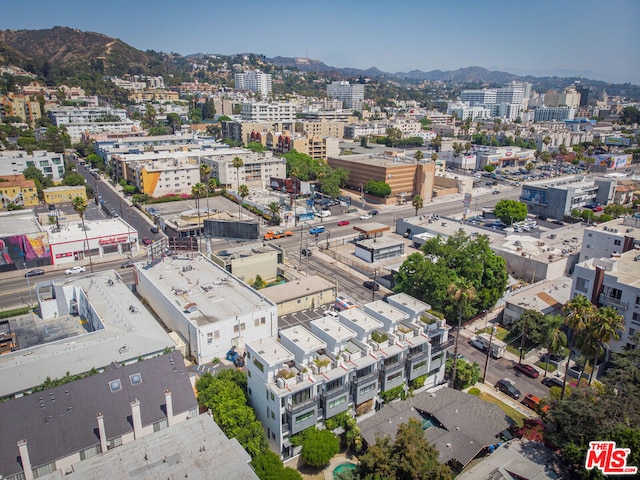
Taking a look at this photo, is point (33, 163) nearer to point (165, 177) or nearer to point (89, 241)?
point (165, 177)

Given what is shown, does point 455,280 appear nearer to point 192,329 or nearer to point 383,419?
point 383,419

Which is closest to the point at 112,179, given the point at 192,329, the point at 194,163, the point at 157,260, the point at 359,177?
the point at 194,163

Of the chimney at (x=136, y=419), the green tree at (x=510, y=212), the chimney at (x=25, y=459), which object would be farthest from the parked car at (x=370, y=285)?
the chimney at (x=25, y=459)

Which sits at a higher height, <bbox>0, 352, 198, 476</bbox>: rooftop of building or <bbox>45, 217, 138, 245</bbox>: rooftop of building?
<bbox>0, 352, 198, 476</bbox>: rooftop of building

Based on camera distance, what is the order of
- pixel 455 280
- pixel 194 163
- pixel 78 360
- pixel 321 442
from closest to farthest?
pixel 321 442, pixel 78 360, pixel 455 280, pixel 194 163

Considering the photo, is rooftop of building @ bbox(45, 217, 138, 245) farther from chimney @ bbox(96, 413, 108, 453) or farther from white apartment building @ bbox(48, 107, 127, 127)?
white apartment building @ bbox(48, 107, 127, 127)

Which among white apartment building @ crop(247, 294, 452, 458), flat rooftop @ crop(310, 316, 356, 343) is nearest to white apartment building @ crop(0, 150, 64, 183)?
flat rooftop @ crop(310, 316, 356, 343)

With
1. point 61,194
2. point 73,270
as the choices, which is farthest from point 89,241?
point 61,194
